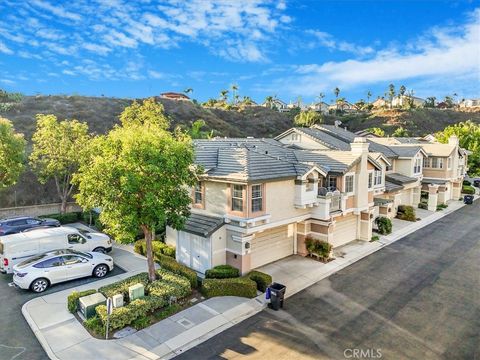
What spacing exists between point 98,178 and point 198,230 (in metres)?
5.51

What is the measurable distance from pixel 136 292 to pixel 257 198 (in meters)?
7.21

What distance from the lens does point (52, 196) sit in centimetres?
3416

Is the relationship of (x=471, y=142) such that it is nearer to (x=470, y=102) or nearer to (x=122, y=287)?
(x=122, y=287)

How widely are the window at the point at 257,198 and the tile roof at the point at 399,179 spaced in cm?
1841

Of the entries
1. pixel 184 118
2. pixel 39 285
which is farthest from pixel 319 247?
pixel 184 118

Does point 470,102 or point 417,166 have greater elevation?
point 470,102

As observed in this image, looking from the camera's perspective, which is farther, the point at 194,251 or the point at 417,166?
the point at 417,166

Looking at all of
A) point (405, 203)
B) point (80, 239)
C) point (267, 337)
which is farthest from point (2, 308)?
point (405, 203)

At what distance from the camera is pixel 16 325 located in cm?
1291

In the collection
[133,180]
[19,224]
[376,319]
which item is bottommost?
[376,319]

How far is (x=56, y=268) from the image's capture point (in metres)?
16.0

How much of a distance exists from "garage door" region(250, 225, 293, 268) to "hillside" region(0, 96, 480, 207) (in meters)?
24.4

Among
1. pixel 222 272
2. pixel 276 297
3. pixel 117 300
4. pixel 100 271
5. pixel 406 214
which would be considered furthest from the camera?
pixel 406 214

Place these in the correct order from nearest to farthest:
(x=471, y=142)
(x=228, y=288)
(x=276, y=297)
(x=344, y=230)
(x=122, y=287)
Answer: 1. (x=276, y=297)
2. (x=122, y=287)
3. (x=228, y=288)
4. (x=344, y=230)
5. (x=471, y=142)
